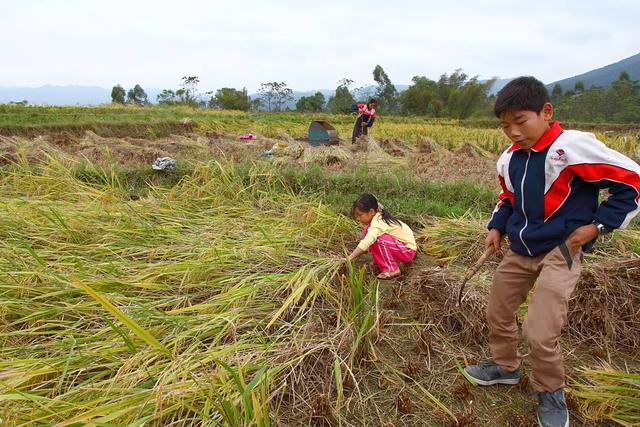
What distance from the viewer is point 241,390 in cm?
130

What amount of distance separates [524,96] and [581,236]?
1.70 ft

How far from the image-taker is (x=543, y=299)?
1383mm

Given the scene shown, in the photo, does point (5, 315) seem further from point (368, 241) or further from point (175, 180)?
point (175, 180)

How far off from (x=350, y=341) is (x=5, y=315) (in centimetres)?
170

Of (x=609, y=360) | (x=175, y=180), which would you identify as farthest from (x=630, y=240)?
(x=175, y=180)

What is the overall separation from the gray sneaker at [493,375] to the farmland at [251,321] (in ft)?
0.14

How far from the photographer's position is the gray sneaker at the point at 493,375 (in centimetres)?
173

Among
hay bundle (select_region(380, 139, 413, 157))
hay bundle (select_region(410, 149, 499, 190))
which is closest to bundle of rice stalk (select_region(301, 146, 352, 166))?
hay bundle (select_region(410, 149, 499, 190))

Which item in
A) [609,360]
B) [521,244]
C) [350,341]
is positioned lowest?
[609,360]

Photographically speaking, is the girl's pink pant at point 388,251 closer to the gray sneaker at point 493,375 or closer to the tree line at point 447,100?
the gray sneaker at point 493,375

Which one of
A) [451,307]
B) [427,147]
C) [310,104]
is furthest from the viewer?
[310,104]

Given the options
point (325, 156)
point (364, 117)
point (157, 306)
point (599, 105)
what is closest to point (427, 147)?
point (364, 117)

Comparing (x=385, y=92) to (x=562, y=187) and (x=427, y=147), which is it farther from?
(x=562, y=187)

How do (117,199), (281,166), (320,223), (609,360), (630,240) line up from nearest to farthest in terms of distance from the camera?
1. (609,360)
2. (630,240)
3. (320,223)
4. (117,199)
5. (281,166)
